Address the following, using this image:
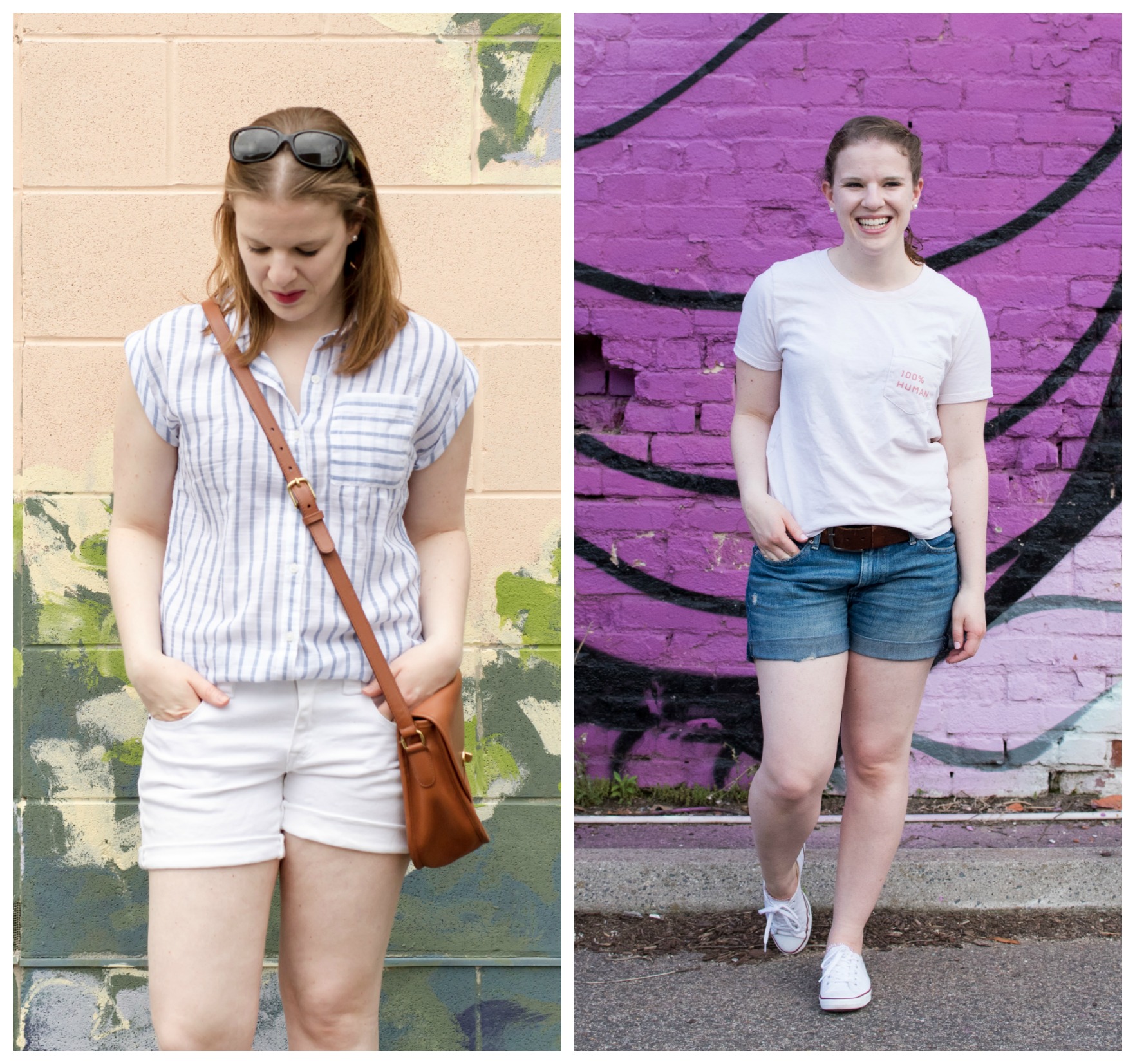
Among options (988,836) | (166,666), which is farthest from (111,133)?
(988,836)

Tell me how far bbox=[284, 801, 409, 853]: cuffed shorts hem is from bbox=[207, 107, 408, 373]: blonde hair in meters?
0.72

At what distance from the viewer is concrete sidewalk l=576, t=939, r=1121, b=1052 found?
105 inches

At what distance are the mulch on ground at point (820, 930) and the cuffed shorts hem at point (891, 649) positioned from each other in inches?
38.5

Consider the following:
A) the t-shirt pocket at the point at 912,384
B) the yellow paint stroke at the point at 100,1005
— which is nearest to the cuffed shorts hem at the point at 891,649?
the t-shirt pocket at the point at 912,384

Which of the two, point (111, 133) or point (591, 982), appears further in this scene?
point (591, 982)

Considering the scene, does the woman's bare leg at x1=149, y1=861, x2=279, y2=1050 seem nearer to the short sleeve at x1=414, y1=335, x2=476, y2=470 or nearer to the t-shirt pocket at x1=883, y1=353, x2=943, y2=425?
the short sleeve at x1=414, y1=335, x2=476, y2=470

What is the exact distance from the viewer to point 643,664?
384 cm

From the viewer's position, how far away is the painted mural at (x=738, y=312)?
3.64m

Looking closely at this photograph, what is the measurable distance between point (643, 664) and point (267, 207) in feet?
7.82

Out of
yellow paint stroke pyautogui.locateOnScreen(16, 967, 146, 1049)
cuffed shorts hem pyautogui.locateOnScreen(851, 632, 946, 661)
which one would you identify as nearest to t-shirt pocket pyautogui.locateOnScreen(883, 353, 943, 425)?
cuffed shorts hem pyautogui.locateOnScreen(851, 632, 946, 661)

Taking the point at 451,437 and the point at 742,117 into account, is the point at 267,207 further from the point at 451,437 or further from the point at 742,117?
the point at 742,117

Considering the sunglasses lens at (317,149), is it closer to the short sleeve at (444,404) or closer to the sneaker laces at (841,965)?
the short sleeve at (444,404)

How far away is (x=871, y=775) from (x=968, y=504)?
2.21ft

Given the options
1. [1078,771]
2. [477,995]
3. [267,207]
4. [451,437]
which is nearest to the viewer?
[267,207]
